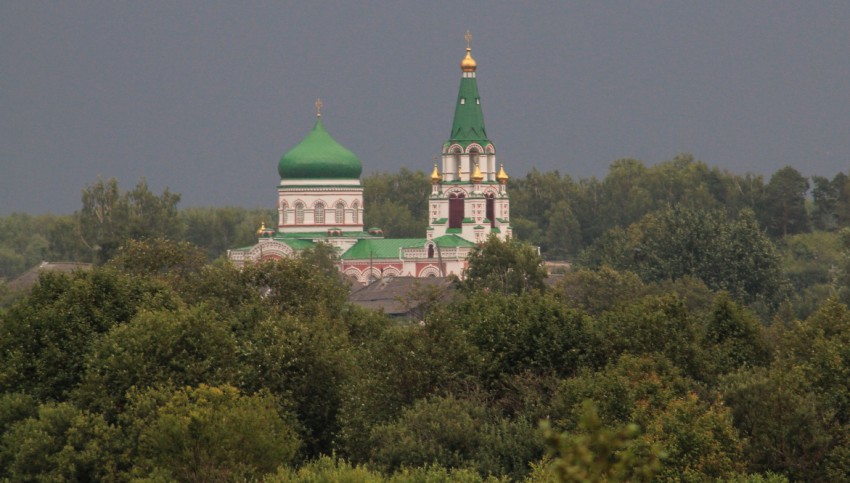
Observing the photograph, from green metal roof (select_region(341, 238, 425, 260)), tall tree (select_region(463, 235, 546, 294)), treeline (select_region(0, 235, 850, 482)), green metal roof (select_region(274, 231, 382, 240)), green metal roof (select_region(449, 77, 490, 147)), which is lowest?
treeline (select_region(0, 235, 850, 482))

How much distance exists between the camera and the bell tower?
85188 mm

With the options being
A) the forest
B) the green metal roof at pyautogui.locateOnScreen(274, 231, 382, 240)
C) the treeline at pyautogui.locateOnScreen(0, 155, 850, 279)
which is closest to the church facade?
the green metal roof at pyautogui.locateOnScreen(274, 231, 382, 240)

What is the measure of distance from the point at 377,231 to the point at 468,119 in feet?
25.9

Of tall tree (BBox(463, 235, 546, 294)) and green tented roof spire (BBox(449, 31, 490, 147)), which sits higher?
green tented roof spire (BBox(449, 31, 490, 147))

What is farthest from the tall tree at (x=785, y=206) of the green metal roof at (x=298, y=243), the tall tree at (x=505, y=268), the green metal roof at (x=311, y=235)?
the tall tree at (x=505, y=268)

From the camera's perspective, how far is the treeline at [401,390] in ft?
92.7

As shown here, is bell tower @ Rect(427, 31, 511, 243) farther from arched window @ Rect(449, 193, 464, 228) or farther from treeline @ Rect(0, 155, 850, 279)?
treeline @ Rect(0, 155, 850, 279)

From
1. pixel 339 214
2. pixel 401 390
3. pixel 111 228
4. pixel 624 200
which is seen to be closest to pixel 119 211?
pixel 111 228

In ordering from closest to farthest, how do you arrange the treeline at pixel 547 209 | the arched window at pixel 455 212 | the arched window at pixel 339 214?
the arched window at pixel 455 212 < the arched window at pixel 339 214 < the treeline at pixel 547 209

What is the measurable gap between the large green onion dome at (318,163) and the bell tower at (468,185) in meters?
4.51

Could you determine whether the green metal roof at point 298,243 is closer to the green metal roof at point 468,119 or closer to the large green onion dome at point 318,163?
the large green onion dome at point 318,163

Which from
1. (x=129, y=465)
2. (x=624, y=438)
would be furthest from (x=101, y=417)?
(x=624, y=438)

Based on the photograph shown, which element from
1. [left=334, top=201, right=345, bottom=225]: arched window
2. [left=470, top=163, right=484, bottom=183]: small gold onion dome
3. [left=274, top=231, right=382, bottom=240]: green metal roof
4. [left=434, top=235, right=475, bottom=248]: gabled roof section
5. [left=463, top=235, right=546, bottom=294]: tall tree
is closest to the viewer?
[left=463, top=235, right=546, bottom=294]: tall tree

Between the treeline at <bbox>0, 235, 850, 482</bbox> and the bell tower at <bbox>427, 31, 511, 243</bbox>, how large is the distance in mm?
45097
